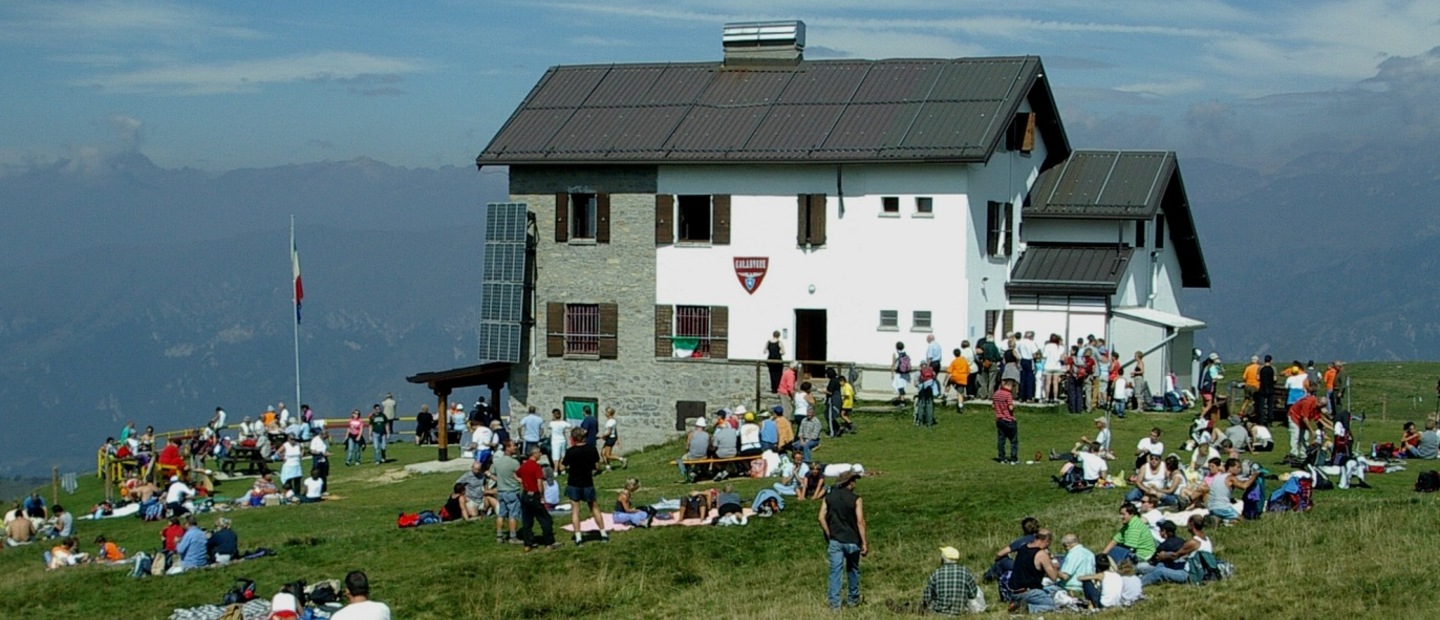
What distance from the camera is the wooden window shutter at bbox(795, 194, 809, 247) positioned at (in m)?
47.2

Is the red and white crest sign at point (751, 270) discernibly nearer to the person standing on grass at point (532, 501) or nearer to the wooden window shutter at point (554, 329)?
the wooden window shutter at point (554, 329)

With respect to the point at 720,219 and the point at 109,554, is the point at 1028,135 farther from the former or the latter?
the point at 109,554

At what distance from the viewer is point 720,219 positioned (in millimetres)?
48125

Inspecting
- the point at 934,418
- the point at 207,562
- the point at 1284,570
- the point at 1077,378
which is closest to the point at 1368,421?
the point at 1077,378

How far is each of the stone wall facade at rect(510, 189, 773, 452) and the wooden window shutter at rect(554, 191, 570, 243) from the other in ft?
0.45

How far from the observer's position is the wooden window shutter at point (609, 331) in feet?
161

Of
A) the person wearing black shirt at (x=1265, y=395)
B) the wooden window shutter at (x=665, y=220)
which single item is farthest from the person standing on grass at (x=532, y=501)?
the wooden window shutter at (x=665, y=220)

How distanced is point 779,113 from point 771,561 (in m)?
22.5

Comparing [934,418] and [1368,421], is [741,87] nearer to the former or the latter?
[934,418]

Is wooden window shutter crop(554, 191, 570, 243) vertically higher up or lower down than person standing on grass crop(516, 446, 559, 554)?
higher up

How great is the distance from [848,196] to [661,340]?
6169mm

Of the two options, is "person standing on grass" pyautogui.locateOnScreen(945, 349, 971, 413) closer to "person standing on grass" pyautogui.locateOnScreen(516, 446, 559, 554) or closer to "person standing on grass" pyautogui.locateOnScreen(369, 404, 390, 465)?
"person standing on grass" pyautogui.locateOnScreen(369, 404, 390, 465)

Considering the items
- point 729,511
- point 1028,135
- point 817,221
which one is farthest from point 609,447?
point 1028,135

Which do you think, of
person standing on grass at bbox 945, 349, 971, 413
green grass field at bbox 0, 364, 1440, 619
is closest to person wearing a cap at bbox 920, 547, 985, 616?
green grass field at bbox 0, 364, 1440, 619
